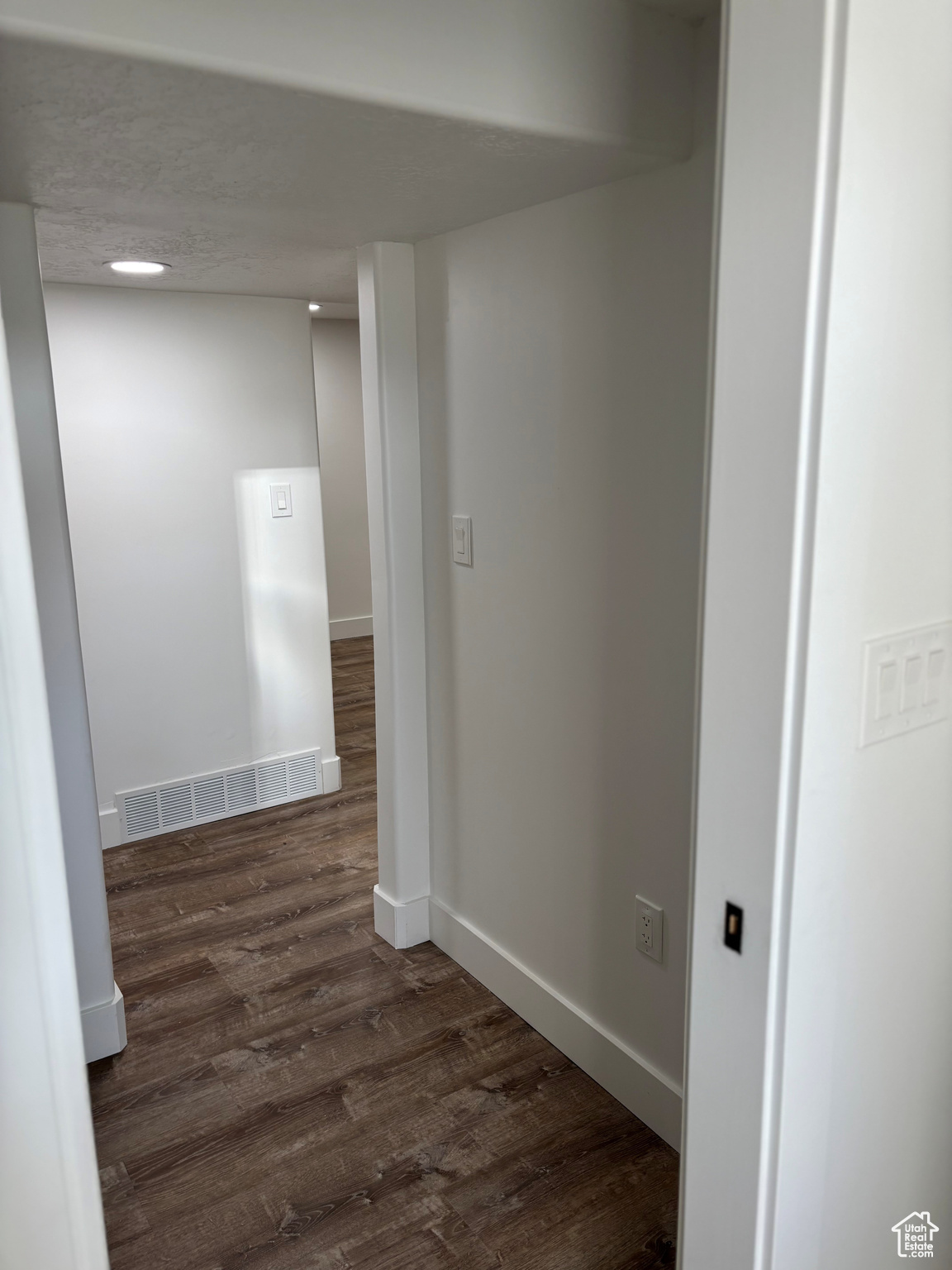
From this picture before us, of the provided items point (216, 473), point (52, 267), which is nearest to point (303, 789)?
point (216, 473)

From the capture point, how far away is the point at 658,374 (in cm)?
180

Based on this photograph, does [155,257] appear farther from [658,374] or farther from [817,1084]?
[817,1084]

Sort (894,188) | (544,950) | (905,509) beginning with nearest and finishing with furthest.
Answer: (894,188), (905,509), (544,950)

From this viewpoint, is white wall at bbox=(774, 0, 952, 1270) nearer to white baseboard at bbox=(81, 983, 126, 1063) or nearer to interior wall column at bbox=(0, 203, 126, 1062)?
interior wall column at bbox=(0, 203, 126, 1062)

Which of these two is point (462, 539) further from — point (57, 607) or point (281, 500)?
point (281, 500)

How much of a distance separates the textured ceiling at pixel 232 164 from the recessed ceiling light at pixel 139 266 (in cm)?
20

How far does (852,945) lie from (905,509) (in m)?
0.54

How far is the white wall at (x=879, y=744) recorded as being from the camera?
3.25 ft

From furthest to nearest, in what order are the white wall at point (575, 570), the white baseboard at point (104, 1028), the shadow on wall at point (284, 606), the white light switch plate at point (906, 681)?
the shadow on wall at point (284, 606)
the white baseboard at point (104, 1028)
the white wall at point (575, 570)
the white light switch plate at point (906, 681)

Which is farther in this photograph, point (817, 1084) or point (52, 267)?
point (52, 267)

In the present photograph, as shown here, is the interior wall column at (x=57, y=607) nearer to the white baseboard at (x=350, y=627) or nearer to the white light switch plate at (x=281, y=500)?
the white light switch plate at (x=281, y=500)

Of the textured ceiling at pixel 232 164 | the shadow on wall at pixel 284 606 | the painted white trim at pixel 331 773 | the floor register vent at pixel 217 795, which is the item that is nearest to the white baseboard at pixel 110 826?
the floor register vent at pixel 217 795

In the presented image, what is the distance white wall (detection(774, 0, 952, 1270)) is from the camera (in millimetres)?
991

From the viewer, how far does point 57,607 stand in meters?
2.13
